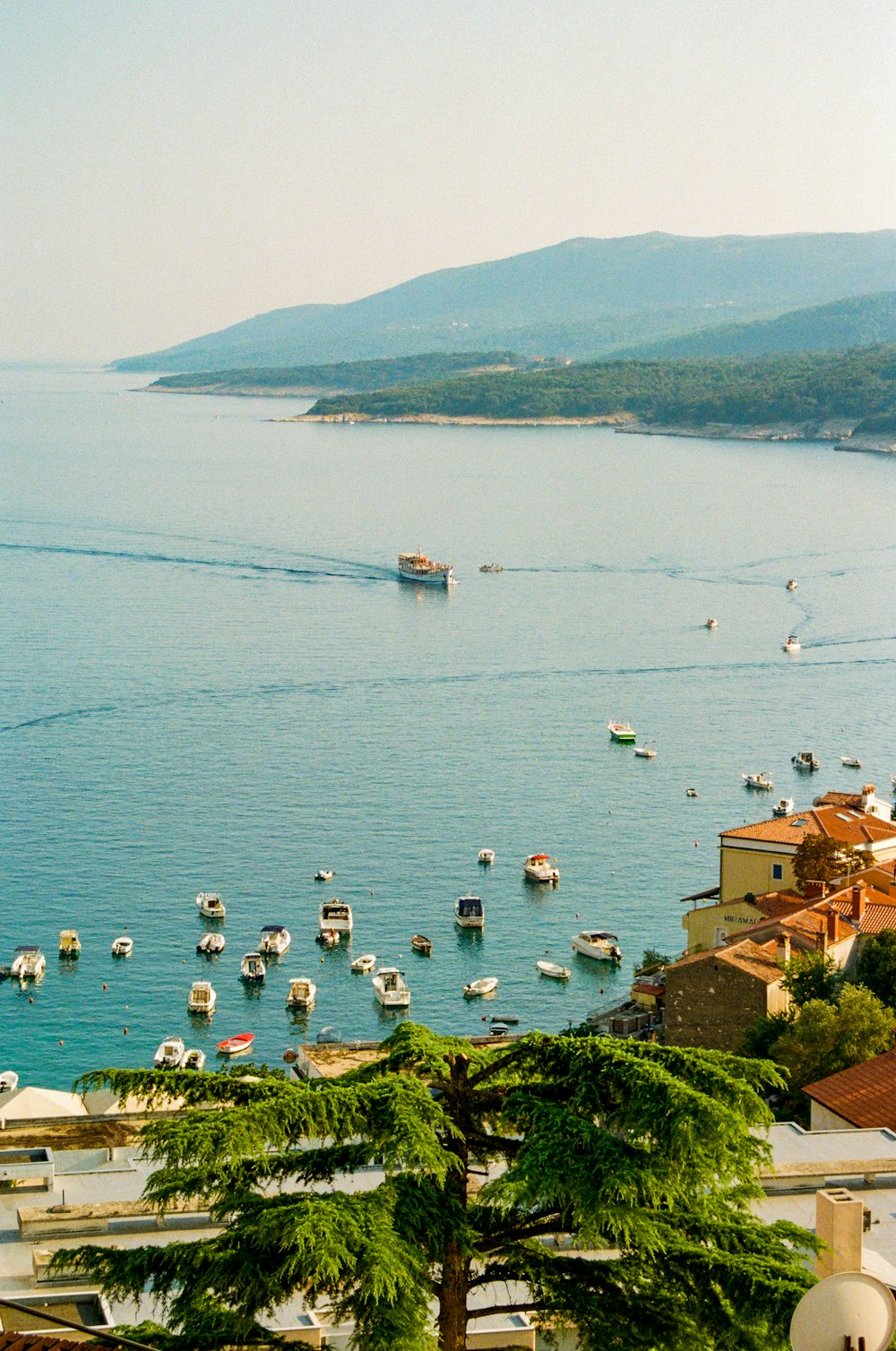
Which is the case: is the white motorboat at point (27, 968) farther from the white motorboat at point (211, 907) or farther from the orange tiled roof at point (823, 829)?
the orange tiled roof at point (823, 829)

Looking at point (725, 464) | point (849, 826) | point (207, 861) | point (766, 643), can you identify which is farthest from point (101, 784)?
point (725, 464)

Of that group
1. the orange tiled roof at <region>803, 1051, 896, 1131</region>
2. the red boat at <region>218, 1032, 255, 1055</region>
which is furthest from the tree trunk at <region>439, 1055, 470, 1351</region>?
the red boat at <region>218, 1032, 255, 1055</region>

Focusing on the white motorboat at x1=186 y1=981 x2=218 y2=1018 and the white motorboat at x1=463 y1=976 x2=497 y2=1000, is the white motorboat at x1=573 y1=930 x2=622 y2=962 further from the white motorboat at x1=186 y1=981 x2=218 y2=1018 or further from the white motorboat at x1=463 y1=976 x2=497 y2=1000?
the white motorboat at x1=186 y1=981 x2=218 y2=1018

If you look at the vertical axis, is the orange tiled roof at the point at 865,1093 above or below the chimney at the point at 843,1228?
below

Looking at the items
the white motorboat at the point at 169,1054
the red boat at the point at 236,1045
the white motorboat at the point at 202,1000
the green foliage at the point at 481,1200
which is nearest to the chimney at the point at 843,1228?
the green foliage at the point at 481,1200

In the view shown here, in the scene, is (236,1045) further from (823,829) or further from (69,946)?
(823,829)

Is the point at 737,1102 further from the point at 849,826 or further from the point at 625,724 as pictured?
the point at 625,724
